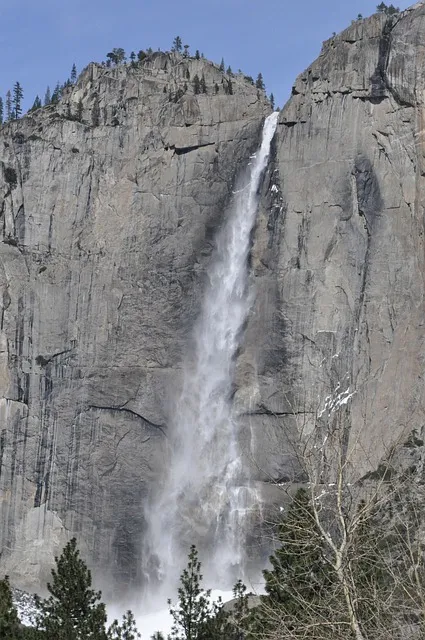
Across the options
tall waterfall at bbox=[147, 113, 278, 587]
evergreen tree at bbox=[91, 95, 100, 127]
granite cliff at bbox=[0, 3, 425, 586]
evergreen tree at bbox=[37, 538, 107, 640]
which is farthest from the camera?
evergreen tree at bbox=[91, 95, 100, 127]

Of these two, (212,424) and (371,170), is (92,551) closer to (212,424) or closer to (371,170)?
(212,424)

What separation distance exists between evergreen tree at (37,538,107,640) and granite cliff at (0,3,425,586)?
909 inches

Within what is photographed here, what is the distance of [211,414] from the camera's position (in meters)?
57.2

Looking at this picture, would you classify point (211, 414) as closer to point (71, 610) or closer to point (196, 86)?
point (196, 86)

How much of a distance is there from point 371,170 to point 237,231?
351 inches

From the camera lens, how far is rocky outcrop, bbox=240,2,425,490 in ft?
168

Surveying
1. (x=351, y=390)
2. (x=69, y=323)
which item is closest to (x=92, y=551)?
(x=69, y=323)

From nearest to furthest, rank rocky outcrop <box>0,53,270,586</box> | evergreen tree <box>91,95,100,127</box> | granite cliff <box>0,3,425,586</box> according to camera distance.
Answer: granite cliff <box>0,3,425,586</box> < rocky outcrop <box>0,53,270,586</box> < evergreen tree <box>91,95,100,127</box>

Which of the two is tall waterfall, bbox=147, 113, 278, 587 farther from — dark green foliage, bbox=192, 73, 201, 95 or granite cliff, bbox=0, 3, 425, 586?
dark green foliage, bbox=192, 73, 201, 95

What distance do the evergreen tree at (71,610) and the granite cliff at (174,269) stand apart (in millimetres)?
23089

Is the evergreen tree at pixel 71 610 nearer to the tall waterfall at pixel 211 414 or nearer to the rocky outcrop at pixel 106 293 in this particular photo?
the tall waterfall at pixel 211 414

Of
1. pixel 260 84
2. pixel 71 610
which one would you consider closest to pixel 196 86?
pixel 260 84

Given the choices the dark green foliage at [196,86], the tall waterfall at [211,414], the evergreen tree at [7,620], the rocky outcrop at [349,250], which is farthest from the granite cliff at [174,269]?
the evergreen tree at [7,620]

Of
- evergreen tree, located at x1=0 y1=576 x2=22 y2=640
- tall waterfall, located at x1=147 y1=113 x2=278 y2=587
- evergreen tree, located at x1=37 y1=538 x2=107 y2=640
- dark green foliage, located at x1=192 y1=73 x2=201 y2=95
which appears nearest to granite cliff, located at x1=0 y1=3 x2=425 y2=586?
dark green foliage, located at x1=192 y1=73 x2=201 y2=95
